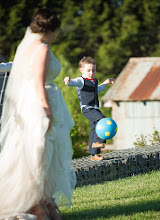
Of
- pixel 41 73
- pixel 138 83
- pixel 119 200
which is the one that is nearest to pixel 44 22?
pixel 41 73

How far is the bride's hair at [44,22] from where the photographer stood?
4598 mm

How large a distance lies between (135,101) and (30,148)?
16.6 meters

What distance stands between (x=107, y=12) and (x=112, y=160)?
35429 mm

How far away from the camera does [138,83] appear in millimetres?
20938

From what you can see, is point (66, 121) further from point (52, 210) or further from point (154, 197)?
point (154, 197)

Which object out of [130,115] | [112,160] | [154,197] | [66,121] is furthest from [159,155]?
[130,115]

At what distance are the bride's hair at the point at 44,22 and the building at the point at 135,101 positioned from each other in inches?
613

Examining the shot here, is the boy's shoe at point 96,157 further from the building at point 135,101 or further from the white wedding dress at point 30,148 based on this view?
the building at point 135,101

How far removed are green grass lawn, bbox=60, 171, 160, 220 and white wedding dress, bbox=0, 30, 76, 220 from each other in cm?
59

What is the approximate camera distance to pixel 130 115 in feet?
69.5

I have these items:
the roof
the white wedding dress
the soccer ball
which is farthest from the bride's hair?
the roof

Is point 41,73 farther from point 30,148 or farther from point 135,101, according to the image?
point 135,101

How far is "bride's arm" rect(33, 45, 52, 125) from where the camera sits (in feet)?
14.5

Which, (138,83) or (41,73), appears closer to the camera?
(41,73)
